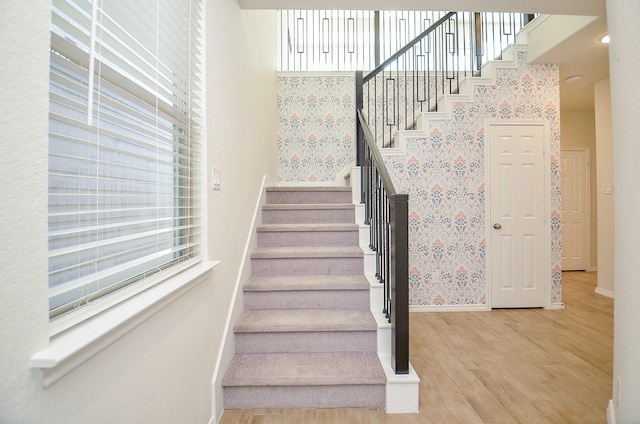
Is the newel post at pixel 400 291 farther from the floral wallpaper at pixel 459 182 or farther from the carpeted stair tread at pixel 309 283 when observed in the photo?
the floral wallpaper at pixel 459 182

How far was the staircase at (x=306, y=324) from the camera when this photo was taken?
1.78m

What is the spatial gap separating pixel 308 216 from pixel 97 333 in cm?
240

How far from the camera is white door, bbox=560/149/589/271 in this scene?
5422 mm

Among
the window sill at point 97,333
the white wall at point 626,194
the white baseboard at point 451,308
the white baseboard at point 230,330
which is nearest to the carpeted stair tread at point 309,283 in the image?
the white baseboard at point 230,330

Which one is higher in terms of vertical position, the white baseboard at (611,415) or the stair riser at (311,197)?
the stair riser at (311,197)

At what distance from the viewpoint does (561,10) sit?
7.73 feet

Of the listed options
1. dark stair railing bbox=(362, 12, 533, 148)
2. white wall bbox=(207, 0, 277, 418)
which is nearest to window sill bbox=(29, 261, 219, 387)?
white wall bbox=(207, 0, 277, 418)

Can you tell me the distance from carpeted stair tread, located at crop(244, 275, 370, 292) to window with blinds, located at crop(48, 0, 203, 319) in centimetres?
90

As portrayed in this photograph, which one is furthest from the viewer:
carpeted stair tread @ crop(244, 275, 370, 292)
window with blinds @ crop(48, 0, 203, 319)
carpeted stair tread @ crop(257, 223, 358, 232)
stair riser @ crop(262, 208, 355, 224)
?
stair riser @ crop(262, 208, 355, 224)

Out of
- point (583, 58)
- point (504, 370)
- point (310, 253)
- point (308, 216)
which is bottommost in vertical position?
point (504, 370)

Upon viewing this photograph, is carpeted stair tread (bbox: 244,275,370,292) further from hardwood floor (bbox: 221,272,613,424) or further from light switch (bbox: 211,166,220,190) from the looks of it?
light switch (bbox: 211,166,220,190)

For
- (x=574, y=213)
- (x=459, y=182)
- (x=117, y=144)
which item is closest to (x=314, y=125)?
(x=459, y=182)

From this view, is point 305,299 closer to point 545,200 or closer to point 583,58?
point 545,200

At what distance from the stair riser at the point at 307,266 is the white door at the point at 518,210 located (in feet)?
6.48
